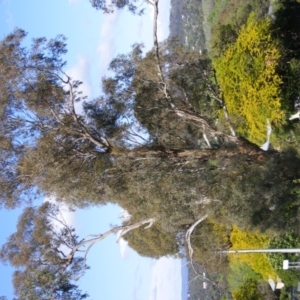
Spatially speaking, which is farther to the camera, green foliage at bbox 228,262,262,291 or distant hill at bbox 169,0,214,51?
distant hill at bbox 169,0,214,51

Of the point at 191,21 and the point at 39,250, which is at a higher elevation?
the point at 191,21

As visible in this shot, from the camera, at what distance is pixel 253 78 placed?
25562mm

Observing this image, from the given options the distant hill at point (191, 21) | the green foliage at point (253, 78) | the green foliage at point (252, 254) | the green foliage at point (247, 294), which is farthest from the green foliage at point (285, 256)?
the distant hill at point (191, 21)

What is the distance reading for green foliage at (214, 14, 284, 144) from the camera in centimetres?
2508

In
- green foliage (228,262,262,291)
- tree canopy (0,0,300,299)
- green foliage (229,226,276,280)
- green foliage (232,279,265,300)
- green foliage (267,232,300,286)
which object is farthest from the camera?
green foliage (228,262,262,291)

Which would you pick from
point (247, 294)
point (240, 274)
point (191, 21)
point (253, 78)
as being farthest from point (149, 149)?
point (191, 21)

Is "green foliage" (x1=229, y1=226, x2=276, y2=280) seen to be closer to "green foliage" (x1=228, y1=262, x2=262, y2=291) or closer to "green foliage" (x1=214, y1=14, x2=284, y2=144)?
"green foliage" (x1=228, y1=262, x2=262, y2=291)

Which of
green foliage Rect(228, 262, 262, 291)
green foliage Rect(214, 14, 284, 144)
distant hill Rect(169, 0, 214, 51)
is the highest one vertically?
distant hill Rect(169, 0, 214, 51)

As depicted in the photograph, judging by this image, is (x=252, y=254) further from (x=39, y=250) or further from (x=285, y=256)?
(x=39, y=250)

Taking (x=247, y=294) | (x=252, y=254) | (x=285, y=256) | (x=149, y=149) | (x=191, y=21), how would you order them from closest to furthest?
(x=149, y=149) → (x=247, y=294) → (x=285, y=256) → (x=252, y=254) → (x=191, y=21)

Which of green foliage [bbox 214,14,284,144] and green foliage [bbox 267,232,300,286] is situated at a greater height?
green foliage [bbox 214,14,284,144]

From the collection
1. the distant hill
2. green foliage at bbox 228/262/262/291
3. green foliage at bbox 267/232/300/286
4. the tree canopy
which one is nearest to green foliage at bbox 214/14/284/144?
the tree canopy

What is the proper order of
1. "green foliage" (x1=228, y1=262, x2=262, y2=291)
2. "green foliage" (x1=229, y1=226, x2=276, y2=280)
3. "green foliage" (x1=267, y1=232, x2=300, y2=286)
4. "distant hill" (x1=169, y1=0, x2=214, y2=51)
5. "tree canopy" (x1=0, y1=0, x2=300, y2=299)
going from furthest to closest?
"distant hill" (x1=169, y1=0, x2=214, y2=51), "green foliage" (x1=228, y1=262, x2=262, y2=291), "green foliage" (x1=229, y1=226, x2=276, y2=280), "green foliage" (x1=267, y1=232, x2=300, y2=286), "tree canopy" (x1=0, y1=0, x2=300, y2=299)

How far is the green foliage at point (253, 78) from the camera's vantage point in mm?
25078
